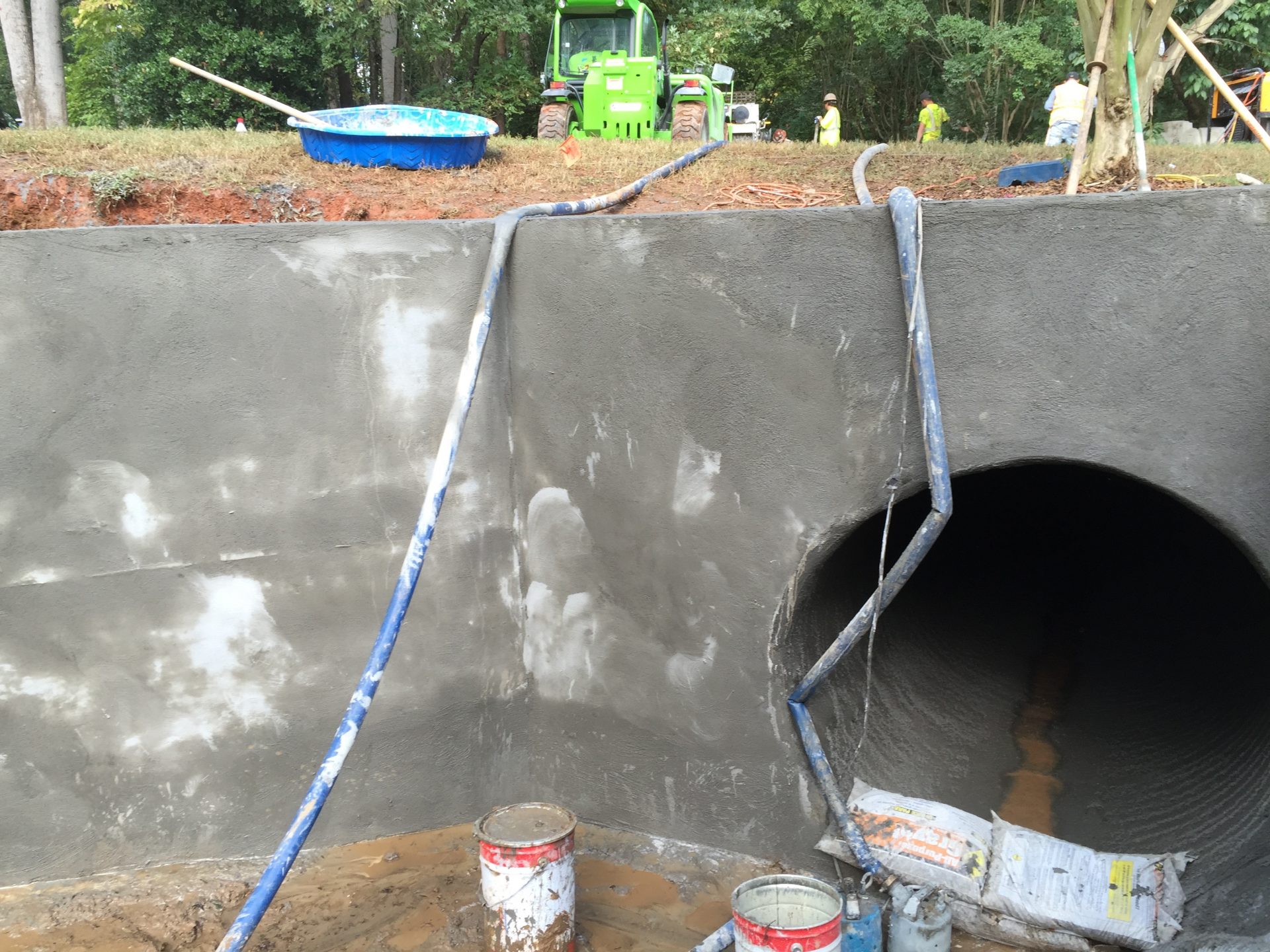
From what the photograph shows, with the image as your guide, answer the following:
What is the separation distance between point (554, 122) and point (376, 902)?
32.2ft

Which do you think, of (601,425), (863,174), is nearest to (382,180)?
(863,174)

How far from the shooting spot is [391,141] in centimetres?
683

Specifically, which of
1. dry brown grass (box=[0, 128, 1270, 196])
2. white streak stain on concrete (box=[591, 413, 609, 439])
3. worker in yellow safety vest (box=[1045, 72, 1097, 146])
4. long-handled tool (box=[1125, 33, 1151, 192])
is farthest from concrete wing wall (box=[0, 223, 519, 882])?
worker in yellow safety vest (box=[1045, 72, 1097, 146])

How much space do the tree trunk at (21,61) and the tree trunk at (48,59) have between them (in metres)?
0.09

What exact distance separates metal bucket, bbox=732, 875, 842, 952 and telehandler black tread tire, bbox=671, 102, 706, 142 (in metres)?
9.88

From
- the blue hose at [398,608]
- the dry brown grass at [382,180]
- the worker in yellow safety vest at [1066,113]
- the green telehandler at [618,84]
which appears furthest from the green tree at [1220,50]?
the blue hose at [398,608]

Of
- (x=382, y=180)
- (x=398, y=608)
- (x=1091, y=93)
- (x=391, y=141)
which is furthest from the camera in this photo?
(x=391, y=141)

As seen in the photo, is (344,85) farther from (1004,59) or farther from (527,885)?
(527,885)

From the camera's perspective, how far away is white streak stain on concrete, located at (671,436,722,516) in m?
4.00

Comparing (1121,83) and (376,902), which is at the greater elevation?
(1121,83)

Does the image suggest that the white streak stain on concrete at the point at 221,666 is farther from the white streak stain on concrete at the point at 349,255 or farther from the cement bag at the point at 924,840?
the cement bag at the point at 924,840

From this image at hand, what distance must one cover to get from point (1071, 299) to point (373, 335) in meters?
2.67

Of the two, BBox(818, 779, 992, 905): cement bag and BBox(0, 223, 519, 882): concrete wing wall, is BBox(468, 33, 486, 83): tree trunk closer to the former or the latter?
BBox(0, 223, 519, 882): concrete wing wall

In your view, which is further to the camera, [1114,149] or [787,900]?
[1114,149]
